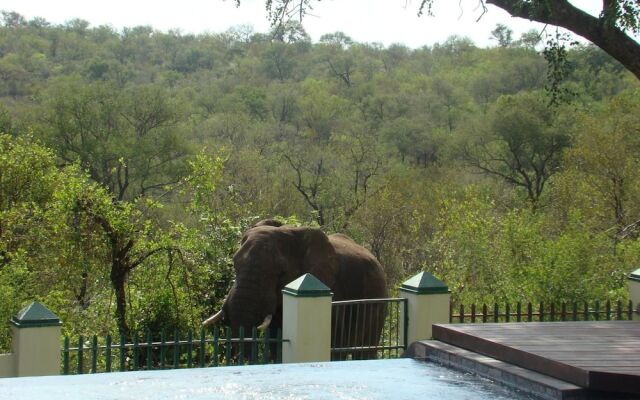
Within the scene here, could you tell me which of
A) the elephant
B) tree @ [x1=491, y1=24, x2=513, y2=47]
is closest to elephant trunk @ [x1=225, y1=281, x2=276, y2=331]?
the elephant

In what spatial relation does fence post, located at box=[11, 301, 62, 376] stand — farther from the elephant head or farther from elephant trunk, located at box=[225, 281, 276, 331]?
elephant trunk, located at box=[225, 281, 276, 331]

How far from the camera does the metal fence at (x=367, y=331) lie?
11359 mm

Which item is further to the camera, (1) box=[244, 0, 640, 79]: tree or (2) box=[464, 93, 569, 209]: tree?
(2) box=[464, 93, 569, 209]: tree

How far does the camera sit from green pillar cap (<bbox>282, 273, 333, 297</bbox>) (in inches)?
401

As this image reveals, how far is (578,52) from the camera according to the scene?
42500 millimetres

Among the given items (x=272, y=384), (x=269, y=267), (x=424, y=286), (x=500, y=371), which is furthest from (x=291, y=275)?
(x=500, y=371)

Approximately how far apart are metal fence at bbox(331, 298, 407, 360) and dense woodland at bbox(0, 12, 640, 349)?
2720 millimetres

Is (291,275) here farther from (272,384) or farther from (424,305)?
(272,384)

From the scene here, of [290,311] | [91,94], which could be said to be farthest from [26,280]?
[91,94]

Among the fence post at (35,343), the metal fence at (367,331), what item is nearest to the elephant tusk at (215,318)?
the metal fence at (367,331)

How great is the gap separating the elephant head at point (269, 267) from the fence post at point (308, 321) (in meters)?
2.88

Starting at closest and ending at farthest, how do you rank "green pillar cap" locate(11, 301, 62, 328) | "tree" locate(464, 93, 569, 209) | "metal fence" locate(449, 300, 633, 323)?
"green pillar cap" locate(11, 301, 62, 328) < "metal fence" locate(449, 300, 633, 323) < "tree" locate(464, 93, 569, 209)

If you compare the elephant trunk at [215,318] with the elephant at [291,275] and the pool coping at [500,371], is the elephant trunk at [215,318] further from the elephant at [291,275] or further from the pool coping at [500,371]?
the pool coping at [500,371]

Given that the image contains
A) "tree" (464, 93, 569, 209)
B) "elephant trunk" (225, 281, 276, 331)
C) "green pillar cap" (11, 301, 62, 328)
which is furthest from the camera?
"tree" (464, 93, 569, 209)
